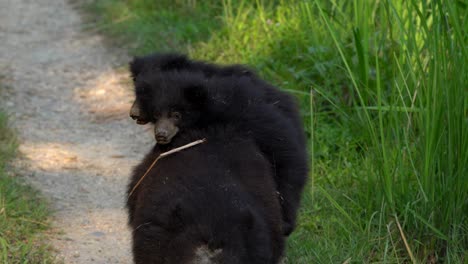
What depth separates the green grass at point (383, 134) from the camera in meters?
4.50

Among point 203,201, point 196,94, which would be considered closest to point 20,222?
point 196,94

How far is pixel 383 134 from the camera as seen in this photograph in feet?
15.3

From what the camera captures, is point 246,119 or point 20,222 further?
point 20,222

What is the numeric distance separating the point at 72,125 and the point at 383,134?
3.68m

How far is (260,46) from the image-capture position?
7.65 metres

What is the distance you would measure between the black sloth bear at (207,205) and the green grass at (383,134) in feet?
2.90

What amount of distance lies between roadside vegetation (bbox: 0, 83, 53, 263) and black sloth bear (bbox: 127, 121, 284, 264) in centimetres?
99

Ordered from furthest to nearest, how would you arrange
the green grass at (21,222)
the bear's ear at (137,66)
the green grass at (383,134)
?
1. the bear's ear at (137,66)
2. the green grass at (21,222)
3. the green grass at (383,134)

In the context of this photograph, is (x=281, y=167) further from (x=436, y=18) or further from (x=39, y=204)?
(x=39, y=204)

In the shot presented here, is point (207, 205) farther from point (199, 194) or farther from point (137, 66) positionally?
point (137, 66)

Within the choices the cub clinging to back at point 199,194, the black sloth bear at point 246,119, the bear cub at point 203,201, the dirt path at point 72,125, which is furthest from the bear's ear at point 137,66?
the dirt path at point 72,125

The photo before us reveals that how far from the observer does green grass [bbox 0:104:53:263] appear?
4.72 m

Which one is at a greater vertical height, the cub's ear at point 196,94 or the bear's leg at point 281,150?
the cub's ear at point 196,94

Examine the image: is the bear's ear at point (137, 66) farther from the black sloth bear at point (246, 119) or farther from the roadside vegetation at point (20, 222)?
the roadside vegetation at point (20, 222)
